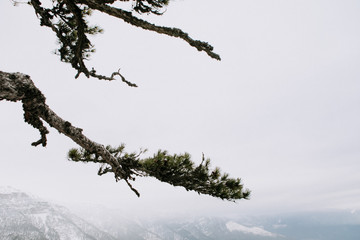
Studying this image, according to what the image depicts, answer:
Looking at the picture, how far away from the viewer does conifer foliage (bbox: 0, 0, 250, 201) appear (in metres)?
3.12

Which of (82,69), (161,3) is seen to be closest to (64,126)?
(82,69)

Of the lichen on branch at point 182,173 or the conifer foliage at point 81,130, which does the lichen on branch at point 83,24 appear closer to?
the conifer foliage at point 81,130

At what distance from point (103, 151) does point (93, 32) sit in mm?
3073

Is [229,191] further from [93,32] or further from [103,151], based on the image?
[93,32]

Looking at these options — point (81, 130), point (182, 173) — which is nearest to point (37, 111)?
point (81, 130)

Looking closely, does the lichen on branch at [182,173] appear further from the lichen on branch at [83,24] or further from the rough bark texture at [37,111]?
the lichen on branch at [83,24]

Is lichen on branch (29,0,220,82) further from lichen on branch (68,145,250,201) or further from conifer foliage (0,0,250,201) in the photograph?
lichen on branch (68,145,250,201)

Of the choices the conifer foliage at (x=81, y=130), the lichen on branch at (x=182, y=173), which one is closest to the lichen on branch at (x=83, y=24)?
the conifer foliage at (x=81, y=130)

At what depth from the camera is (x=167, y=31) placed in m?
3.34

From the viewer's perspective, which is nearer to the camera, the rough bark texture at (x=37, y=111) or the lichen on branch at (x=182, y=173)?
the rough bark texture at (x=37, y=111)

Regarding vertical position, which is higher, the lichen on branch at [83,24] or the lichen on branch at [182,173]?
the lichen on branch at [83,24]

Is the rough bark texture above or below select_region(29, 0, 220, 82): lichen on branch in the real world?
below

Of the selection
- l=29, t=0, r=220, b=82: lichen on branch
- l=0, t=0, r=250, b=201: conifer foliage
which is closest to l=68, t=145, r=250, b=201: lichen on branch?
l=0, t=0, r=250, b=201: conifer foliage

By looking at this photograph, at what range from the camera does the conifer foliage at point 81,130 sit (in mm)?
3117
